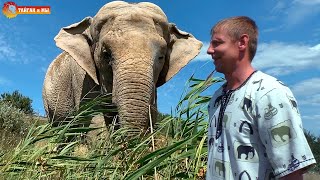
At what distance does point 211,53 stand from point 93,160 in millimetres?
1875

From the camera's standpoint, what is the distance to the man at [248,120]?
2584 mm

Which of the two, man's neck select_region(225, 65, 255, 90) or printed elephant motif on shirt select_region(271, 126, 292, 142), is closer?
printed elephant motif on shirt select_region(271, 126, 292, 142)

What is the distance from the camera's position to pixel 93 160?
14.5 feet

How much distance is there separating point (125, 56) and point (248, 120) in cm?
453

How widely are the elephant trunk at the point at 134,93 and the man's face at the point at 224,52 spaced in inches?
135

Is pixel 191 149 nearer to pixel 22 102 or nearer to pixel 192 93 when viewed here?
pixel 192 93

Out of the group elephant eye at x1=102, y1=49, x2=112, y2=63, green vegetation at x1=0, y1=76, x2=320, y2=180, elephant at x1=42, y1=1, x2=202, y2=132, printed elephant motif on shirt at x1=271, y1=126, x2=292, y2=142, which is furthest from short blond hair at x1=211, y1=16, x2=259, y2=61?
elephant eye at x1=102, y1=49, x2=112, y2=63

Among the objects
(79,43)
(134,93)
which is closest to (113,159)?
(134,93)

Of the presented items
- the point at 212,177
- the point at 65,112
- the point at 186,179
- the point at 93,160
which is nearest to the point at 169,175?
the point at 186,179

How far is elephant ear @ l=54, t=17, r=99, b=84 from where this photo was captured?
7.91m

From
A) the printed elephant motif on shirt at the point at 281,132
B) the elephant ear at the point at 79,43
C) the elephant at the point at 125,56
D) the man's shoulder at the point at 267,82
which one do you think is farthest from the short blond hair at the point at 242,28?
the elephant ear at the point at 79,43

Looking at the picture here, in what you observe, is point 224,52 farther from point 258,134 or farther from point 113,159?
point 113,159

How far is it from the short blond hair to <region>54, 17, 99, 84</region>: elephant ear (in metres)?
5.08

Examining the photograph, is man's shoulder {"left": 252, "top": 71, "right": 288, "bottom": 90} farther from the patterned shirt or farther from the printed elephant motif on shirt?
the printed elephant motif on shirt
